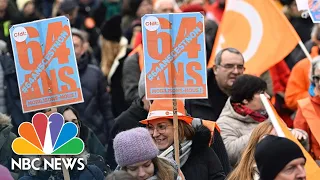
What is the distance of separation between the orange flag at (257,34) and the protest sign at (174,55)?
2951 mm

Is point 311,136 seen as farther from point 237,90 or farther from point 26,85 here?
point 26,85

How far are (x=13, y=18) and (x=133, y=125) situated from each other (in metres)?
6.45

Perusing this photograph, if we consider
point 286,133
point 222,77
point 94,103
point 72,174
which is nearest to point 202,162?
point 286,133

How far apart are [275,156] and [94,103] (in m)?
5.79

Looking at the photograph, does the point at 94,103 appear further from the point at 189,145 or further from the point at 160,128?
the point at 189,145

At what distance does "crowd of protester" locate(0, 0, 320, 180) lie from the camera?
7887 millimetres

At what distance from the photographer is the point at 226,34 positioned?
1257cm

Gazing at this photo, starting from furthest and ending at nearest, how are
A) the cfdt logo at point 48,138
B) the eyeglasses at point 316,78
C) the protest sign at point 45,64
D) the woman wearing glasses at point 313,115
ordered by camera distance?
the eyeglasses at point 316,78, the woman wearing glasses at point 313,115, the protest sign at point 45,64, the cfdt logo at point 48,138

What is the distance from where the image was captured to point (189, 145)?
29.1 feet

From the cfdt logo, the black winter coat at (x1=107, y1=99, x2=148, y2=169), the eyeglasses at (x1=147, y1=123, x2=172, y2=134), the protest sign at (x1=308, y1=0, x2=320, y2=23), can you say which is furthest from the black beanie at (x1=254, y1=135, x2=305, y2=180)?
the black winter coat at (x1=107, y1=99, x2=148, y2=169)

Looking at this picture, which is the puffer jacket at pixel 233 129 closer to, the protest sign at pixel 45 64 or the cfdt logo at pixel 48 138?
the protest sign at pixel 45 64

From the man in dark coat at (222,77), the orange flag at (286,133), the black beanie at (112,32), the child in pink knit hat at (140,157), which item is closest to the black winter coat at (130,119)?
the man in dark coat at (222,77)

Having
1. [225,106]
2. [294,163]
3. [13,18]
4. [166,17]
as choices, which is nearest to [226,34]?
[225,106]

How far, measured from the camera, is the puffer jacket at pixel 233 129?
9695 mm
